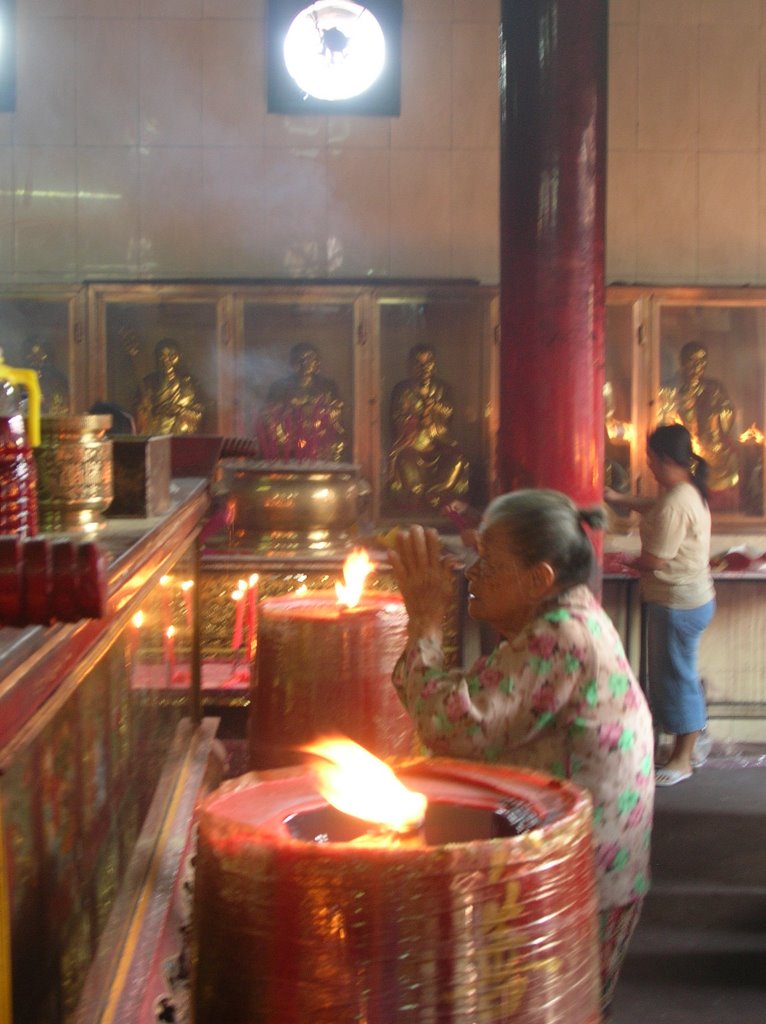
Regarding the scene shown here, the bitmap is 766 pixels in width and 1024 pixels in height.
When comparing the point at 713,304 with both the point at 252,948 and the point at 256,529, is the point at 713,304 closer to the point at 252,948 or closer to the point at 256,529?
the point at 256,529

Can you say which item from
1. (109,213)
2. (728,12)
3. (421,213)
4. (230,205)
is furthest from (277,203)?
(728,12)

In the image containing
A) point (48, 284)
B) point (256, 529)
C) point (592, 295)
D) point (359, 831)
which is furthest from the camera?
point (48, 284)

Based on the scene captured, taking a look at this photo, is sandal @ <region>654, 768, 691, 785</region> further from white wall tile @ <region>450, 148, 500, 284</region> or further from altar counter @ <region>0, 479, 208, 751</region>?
altar counter @ <region>0, 479, 208, 751</region>

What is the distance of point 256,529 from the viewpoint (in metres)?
5.00

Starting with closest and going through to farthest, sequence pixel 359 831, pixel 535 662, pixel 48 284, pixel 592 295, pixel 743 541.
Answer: pixel 359 831 < pixel 535 662 < pixel 592 295 < pixel 48 284 < pixel 743 541

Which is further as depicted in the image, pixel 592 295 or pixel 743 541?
pixel 743 541

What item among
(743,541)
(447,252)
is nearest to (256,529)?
(447,252)

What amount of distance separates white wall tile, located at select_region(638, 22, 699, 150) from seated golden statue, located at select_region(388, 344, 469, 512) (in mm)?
1917

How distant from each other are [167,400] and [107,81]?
1.92 metres

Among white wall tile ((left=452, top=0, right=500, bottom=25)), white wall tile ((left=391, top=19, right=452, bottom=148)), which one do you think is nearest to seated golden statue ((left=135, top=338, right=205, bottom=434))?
white wall tile ((left=391, top=19, right=452, bottom=148))

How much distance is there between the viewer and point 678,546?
17.9 feet

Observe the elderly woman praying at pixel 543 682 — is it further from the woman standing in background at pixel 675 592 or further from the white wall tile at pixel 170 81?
the white wall tile at pixel 170 81

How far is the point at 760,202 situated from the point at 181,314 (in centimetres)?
347

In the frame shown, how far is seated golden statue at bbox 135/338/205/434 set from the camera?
6602 millimetres
